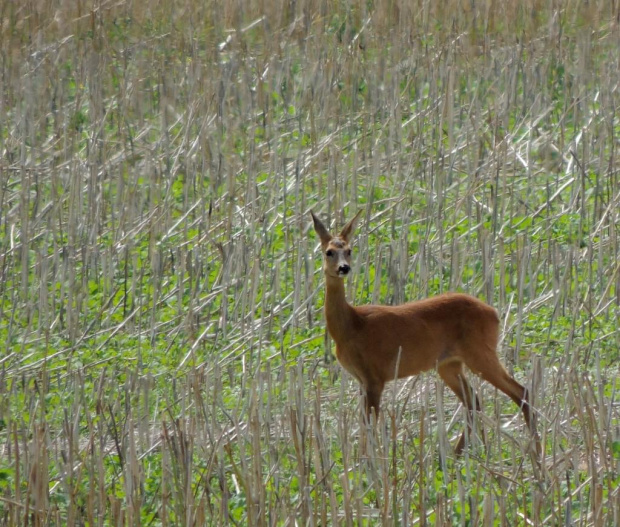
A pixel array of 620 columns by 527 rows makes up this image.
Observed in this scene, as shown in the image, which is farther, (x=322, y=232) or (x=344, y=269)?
(x=322, y=232)

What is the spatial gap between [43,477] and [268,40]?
24.6 ft

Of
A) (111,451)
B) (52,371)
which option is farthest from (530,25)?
(111,451)

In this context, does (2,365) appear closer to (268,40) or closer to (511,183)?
(511,183)

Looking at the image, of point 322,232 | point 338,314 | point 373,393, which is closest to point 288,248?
point 322,232

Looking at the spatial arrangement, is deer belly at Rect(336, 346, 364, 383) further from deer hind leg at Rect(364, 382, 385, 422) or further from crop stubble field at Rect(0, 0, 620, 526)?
crop stubble field at Rect(0, 0, 620, 526)

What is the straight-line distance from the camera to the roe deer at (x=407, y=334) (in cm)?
591

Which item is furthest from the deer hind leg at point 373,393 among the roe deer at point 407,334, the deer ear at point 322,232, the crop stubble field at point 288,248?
the deer ear at point 322,232

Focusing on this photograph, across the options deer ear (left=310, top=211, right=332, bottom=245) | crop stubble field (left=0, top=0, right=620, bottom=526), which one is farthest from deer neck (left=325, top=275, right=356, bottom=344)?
crop stubble field (left=0, top=0, right=620, bottom=526)

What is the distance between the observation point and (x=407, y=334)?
5969mm

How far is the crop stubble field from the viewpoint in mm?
4383

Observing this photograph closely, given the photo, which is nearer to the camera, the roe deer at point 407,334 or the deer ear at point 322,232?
Result: the roe deer at point 407,334

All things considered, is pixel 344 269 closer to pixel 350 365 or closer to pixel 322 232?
pixel 322 232

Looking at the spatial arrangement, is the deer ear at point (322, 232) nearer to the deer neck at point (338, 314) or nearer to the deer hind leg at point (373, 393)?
the deer neck at point (338, 314)

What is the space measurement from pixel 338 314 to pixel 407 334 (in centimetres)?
35
